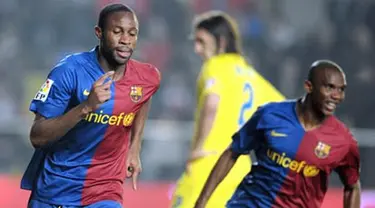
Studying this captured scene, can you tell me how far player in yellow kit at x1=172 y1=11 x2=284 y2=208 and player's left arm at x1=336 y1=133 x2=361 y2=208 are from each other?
4.94ft

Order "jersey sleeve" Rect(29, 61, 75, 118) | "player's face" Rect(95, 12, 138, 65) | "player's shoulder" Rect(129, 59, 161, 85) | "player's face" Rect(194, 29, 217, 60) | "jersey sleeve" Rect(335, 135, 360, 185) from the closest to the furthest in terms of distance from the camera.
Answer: "jersey sleeve" Rect(29, 61, 75, 118)
"player's face" Rect(95, 12, 138, 65)
"player's shoulder" Rect(129, 59, 161, 85)
"jersey sleeve" Rect(335, 135, 360, 185)
"player's face" Rect(194, 29, 217, 60)

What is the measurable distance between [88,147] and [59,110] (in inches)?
12.7

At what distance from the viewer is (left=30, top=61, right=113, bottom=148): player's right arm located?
4738mm

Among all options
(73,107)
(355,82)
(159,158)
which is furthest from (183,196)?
(355,82)

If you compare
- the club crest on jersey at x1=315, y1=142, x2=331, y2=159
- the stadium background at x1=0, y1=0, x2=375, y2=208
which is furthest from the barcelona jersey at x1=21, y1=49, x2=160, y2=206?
the stadium background at x1=0, y1=0, x2=375, y2=208

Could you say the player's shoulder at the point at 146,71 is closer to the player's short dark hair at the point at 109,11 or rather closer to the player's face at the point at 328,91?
the player's short dark hair at the point at 109,11

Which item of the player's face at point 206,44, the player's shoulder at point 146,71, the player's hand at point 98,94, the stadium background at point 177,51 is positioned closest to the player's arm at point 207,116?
the player's face at point 206,44

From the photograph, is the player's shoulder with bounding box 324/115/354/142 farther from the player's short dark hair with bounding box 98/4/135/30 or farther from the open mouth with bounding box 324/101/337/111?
the player's short dark hair with bounding box 98/4/135/30

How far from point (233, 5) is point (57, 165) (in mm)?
8614

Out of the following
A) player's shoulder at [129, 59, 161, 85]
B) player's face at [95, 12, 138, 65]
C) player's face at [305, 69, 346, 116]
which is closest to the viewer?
player's face at [95, 12, 138, 65]

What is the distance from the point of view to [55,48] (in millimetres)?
13156

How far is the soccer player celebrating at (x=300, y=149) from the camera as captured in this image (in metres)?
5.59

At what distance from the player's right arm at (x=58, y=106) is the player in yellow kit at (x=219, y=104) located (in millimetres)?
2310

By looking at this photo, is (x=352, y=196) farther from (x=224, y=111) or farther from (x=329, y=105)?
(x=224, y=111)
